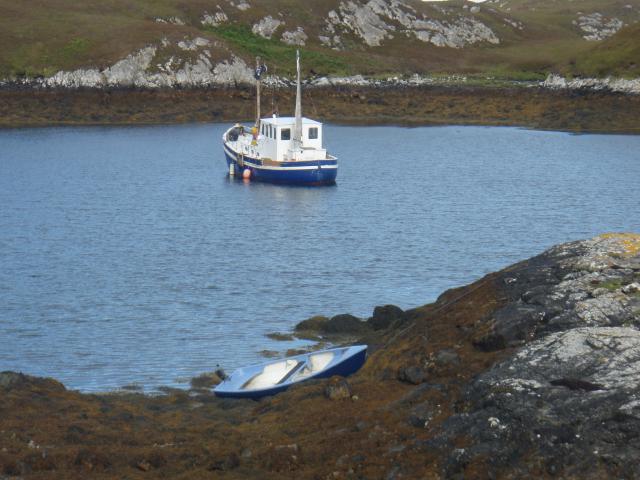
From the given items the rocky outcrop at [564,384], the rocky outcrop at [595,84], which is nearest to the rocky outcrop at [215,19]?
the rocky outcrop at [595,84]

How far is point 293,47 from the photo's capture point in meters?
134

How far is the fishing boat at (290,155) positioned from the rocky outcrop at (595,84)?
47357 millimetres

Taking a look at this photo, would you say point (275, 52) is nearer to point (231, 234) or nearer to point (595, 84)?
point (595, 84)

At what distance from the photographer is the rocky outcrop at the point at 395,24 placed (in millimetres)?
144375

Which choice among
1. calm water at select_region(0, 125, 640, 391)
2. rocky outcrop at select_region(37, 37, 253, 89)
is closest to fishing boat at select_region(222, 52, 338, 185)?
calm water at select_region(0, 125, 640, 391)

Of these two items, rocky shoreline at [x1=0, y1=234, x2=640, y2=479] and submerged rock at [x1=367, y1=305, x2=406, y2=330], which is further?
submerged rock at [x1=367, y1=305, x2=406, y2=330]

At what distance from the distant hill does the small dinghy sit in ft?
288

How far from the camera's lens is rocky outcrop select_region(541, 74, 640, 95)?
100 metres

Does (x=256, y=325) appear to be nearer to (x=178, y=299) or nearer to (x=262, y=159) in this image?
(x=178, y=299)

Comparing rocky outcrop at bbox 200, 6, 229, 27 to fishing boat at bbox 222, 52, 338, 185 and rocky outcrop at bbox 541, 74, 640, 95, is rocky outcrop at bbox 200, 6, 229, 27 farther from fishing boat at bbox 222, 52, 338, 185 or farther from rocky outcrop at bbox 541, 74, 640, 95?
fishing boat at bbox 222, 52, 338, 185

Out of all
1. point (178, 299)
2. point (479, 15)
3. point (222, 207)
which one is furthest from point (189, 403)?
point (479, 15)

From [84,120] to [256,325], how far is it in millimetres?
73274

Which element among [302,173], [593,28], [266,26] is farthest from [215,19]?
[593,28]

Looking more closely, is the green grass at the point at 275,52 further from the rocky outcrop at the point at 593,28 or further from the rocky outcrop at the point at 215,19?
the rocky outcrop at the point at 593,28
